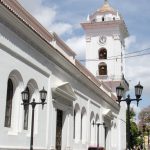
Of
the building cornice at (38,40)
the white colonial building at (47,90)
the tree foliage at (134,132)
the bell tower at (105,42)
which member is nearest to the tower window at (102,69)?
the bell tower at (105,42)

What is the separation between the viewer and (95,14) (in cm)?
4450

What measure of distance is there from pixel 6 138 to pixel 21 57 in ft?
11.0

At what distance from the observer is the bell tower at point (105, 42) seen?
4359cm

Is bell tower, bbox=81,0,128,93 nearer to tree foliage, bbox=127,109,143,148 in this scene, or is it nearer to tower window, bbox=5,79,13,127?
tree foliage, bbox=127,109,143,148

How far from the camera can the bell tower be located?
1716 inches

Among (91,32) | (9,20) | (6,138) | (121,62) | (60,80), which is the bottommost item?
(6,138)

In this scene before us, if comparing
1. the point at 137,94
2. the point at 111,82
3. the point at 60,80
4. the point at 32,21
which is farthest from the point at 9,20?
the point at 111,82

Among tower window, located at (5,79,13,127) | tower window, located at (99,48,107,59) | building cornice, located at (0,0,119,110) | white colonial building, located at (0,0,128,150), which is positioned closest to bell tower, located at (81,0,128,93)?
tower window, located at (99,48,107,59)

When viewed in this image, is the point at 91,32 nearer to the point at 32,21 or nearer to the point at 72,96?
the point at 72,96

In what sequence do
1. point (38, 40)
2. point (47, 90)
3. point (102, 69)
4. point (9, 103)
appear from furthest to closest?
1. point (102, 69)
2. point (47, 90)
3. point (38, 40)
4. point (9, 103)

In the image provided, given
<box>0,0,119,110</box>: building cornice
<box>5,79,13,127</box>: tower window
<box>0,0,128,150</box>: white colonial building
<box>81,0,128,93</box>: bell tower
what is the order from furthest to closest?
<box>81,0,128,93</box>: bell tower, <box>5,79,13,127</box>: tower window, <box>0,0,128,150</box>: white colonial building, <box>0,0,119,110</box>: building cornice

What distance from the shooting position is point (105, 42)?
44.1 meters

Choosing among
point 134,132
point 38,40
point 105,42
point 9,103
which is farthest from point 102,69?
point 9,103

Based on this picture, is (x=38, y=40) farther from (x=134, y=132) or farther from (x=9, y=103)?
(x=134, y=132)
